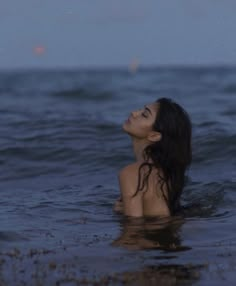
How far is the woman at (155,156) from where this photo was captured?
718 centimetres

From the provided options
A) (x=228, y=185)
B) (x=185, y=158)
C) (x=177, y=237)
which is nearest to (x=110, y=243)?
(x=177, y=237)

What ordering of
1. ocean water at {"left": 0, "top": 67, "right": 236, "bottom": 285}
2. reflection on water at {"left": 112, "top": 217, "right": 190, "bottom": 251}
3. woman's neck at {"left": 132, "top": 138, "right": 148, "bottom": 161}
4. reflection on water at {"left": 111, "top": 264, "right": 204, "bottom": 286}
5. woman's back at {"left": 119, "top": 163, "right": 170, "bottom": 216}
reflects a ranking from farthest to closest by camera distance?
woman's neck at {"left": 132, "top": 138, "right": 148, "bottom": 161}
woman's back at {"left": 119, "top": 163, "right": 170, "bottom": 216}
reflection on water at {"left": 112, "top": 217, "right": 190, "bottom": 251}
ocean water at {"left": 0, "top": 67, "right": 236, "bottom": 285}
reflection on water at {"left": 111, "top": 264, "right": 204, "bottom": 286}

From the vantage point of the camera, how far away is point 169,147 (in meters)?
7.23

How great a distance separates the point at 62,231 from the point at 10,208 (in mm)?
1273

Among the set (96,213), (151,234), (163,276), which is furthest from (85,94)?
(163,276)

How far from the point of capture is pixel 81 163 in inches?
468

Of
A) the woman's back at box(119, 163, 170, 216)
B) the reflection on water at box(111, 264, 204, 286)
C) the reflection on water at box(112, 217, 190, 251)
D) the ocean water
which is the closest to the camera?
the reflection on water at box(111, 264, 204, 286)

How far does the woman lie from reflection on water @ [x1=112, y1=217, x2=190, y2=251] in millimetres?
95

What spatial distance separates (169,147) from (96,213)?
146cm

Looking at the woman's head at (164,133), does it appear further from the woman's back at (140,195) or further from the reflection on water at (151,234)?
the reflection on water at (151,234)

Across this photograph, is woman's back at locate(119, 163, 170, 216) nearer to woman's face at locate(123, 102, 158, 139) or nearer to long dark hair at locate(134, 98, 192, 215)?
long dark hair at locate(134, 98, 192, 215)

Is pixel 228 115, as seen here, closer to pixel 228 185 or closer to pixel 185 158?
pixel 228 185

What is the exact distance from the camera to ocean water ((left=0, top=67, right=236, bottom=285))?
19.1 feet

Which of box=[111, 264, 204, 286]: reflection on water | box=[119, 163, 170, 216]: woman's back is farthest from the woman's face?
box=[111, 264, 204, 286]: reflection on water
